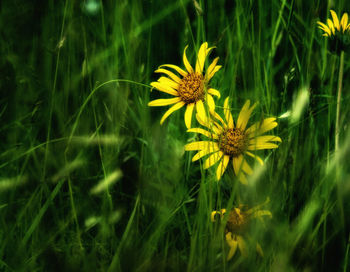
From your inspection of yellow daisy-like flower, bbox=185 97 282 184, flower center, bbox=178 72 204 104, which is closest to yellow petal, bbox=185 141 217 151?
yellow daisy-like flower, bbox=185 97 282 184

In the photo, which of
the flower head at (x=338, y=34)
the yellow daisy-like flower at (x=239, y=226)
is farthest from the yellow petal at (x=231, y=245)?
the flower head at (x=338, y=34)

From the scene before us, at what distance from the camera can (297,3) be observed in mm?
1105

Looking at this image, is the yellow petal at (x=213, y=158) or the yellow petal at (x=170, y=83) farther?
the yellow petal at (x=170, y=83)

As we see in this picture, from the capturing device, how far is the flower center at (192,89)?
2.49ft

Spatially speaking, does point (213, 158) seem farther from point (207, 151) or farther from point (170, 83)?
point (170, 83)

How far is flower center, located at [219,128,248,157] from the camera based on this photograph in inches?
27.5

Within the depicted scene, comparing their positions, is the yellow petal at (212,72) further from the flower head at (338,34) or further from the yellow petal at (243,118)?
the flower head at (338,34)

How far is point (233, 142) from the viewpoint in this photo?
0.70 metres

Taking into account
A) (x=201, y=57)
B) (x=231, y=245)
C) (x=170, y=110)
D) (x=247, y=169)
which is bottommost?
(x=231, y=245)

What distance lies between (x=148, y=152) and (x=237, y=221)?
272 mm

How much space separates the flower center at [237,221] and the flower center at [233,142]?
11 cm

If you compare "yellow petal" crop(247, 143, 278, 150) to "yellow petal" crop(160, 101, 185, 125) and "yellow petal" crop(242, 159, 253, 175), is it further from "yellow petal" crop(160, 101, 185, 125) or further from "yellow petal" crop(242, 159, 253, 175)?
"yellow petal" crop(160, 101, 185, 125)

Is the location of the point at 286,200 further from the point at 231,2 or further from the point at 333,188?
the point at 231,2

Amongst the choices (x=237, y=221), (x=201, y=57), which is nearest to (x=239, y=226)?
(x=237, y=221)
